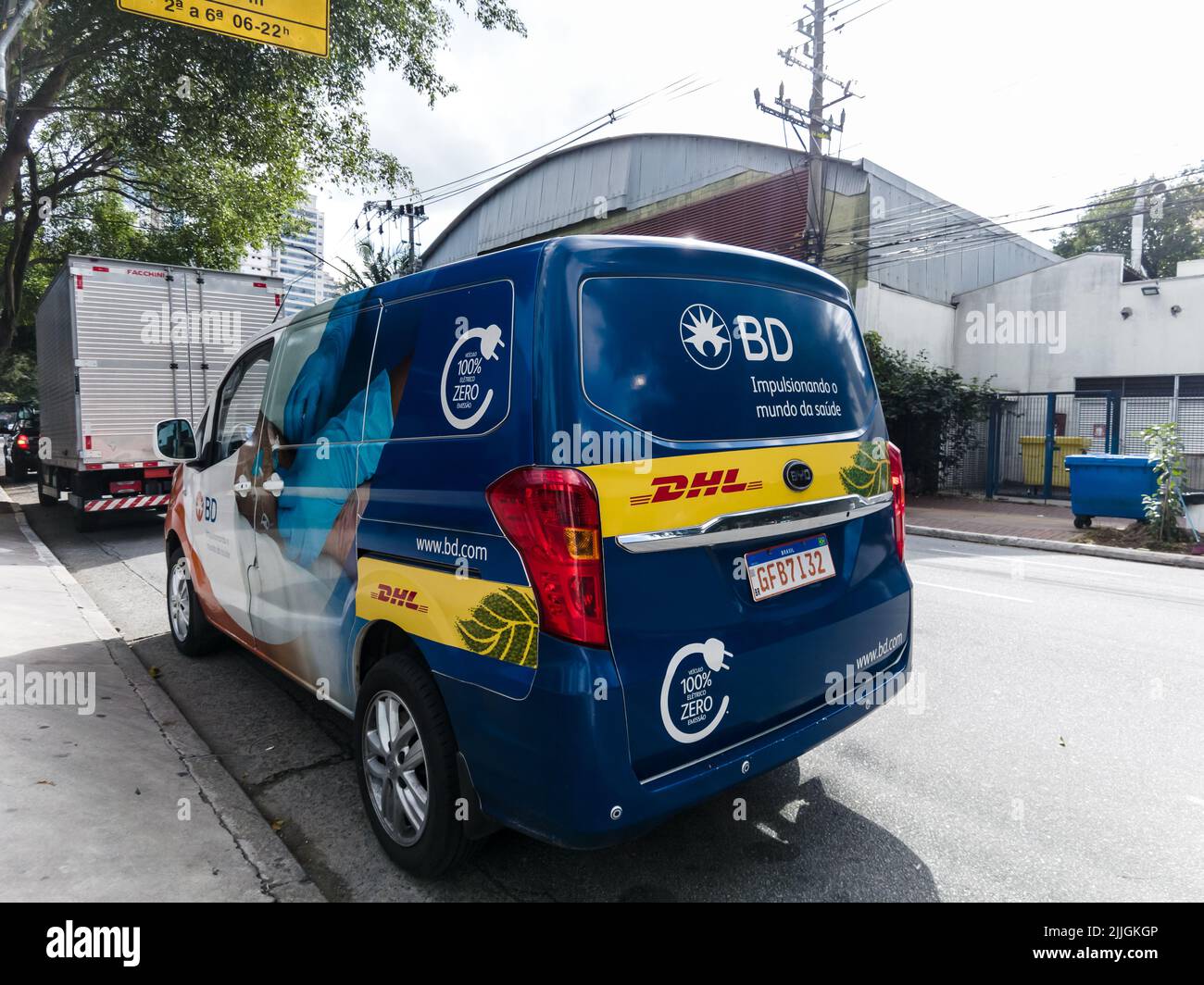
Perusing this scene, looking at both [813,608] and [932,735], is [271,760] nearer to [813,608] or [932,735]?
[813,608]

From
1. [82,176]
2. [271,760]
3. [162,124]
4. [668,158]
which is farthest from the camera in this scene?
[668,158]

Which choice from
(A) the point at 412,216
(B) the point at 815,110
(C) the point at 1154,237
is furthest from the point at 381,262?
(C) the point at 1154,237

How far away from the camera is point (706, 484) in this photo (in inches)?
98.7

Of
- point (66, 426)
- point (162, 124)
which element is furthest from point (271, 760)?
point (162, 124)

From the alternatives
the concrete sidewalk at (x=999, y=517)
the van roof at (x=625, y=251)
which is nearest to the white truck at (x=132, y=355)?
the van roof at (x=625, y=251)

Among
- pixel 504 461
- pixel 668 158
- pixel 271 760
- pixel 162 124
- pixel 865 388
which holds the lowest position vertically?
pixel 271 760

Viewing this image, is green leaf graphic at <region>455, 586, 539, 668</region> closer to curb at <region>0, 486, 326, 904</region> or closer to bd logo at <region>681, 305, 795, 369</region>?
bd logo at <region>681, 305, 795, 369</region>

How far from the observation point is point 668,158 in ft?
90.8

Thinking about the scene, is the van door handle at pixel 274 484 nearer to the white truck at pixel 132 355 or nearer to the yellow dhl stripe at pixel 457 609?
the yellow dhl stripe at pixel 457 609

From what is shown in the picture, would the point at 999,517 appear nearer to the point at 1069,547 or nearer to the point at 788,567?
the point at 1069,547

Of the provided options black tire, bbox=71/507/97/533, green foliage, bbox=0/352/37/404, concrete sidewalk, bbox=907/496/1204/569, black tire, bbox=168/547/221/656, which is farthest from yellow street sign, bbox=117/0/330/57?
green foliage, bbox=0/352/37/404

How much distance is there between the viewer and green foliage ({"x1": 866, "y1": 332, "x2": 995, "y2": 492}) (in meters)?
17.1

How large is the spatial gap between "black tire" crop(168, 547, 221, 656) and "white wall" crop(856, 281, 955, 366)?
1610cm
